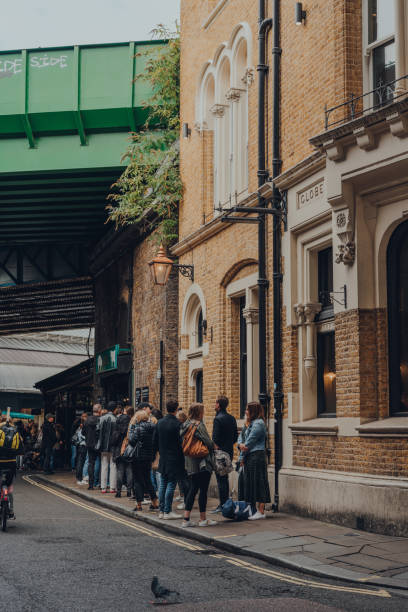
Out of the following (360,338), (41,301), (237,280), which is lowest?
(360,338)

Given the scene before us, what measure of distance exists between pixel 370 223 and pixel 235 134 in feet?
19.8

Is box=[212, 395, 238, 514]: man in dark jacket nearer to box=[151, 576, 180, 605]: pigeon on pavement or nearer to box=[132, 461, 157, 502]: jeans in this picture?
box=[132, 461, 157, 502]: jeans

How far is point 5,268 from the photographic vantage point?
100 feet

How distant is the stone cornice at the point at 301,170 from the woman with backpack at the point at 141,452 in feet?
14.4

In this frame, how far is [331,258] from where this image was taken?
13.0 metres

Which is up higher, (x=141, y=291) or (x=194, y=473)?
(x=141, y=291)

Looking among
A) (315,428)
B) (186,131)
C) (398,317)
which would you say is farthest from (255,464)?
(186,131)

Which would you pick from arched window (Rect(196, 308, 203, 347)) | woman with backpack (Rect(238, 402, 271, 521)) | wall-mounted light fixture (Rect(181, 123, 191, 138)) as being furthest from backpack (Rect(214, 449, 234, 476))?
wall-mounted light fixture (Rect(181, 123, 191, 138))

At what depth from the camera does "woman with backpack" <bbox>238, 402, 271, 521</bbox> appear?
12.1 metres

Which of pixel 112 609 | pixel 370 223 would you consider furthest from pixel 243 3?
pixel 112 609

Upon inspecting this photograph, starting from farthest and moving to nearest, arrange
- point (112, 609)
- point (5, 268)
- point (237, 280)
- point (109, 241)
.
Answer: point (5, 268), point (109, 241), point (237, 280), point (112, 609)

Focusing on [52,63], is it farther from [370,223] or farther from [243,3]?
[370,223]

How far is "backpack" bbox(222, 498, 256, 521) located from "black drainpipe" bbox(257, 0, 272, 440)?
2299 millimetres

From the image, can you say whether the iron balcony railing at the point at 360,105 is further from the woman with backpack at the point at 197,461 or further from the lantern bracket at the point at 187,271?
the lantern bracket at the point at 187,271
